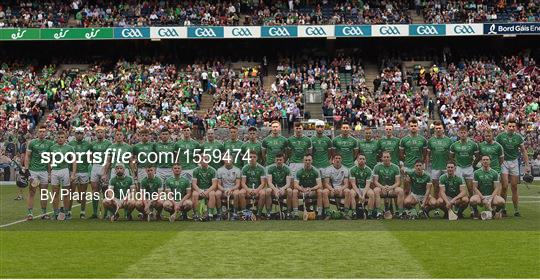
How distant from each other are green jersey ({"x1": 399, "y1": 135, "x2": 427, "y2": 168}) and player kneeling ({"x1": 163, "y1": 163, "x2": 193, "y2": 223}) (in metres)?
4.59

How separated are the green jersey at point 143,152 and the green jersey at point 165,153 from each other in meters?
0.15

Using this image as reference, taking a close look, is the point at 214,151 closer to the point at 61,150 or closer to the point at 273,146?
the point at 273,146

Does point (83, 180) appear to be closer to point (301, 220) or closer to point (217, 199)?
point (217, 199)

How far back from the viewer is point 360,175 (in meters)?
17.5

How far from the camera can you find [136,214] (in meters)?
18.4

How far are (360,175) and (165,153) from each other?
406cm

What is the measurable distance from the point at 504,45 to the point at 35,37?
24.0 metres

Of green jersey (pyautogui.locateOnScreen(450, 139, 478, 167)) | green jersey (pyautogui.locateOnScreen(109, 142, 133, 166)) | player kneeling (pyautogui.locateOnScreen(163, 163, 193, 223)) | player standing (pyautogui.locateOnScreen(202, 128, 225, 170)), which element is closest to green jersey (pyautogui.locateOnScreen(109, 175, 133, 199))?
green jersey (pyautogui.locateOnScreen(109, 142, 133, 166))

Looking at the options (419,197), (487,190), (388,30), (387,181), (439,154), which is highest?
(388,30)

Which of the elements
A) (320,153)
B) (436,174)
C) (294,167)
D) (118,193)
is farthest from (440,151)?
(118,193)

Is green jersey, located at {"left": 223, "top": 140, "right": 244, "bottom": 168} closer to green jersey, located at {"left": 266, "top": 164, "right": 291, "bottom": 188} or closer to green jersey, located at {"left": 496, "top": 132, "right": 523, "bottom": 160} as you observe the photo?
green jersey, located at {"left": 266, "top": 164, "right": 291, "bottom": 188}

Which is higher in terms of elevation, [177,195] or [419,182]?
[419,182]

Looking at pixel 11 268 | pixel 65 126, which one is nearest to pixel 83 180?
pixel 11 268

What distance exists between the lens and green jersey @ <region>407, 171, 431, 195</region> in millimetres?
17469
